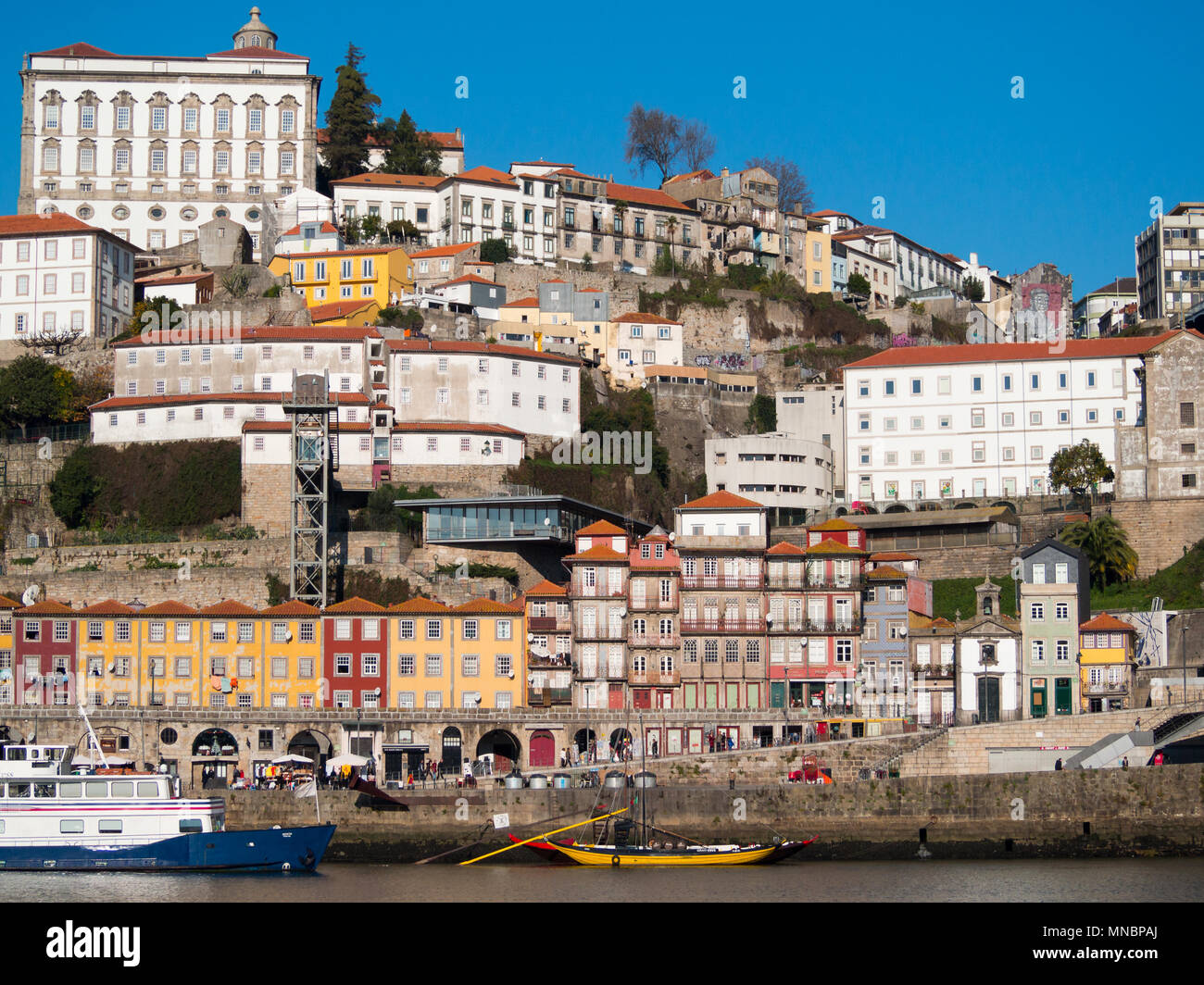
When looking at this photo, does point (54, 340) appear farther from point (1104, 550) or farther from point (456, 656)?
point (1104, 550)

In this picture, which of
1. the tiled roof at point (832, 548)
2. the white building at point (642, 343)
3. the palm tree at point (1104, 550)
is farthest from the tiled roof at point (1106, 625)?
the white building at point (642, 343)

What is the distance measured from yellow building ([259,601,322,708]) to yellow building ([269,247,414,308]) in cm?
3486

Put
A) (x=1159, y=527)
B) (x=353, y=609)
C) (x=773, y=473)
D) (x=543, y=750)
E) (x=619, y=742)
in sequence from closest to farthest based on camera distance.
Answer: (x=619, y=742) → (x=543, y=750) → (x=353, y=609) → (x=1159, y=527) → (x=773, y=473)

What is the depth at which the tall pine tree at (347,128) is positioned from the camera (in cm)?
11475

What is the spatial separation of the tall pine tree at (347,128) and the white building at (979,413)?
4478 cm

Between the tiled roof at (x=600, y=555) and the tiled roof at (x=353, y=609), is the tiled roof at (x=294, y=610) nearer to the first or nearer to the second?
the tiled roof at (x=353, y=609)

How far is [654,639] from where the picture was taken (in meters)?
64.7

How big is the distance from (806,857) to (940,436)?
38.3 metres

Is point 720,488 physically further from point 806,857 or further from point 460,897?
point 460,897

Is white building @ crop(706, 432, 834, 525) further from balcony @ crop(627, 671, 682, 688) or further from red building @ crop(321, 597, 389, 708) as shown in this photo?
red building @ crop(321, 597, 389, 708)

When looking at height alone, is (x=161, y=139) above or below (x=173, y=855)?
above

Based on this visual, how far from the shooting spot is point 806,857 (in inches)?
1996

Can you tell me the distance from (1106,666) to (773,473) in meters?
25.2

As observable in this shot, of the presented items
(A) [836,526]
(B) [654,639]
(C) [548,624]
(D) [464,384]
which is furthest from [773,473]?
(C) [548,624]
